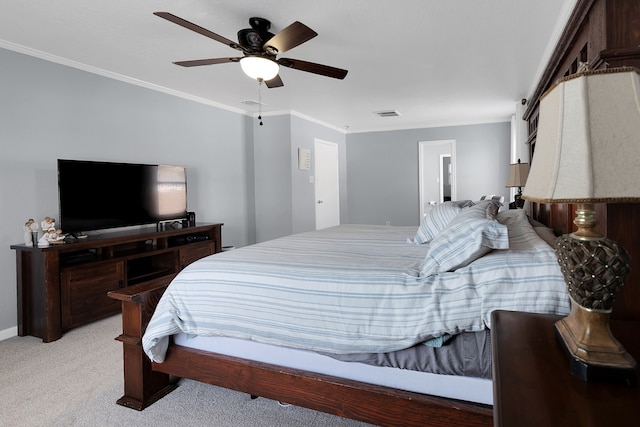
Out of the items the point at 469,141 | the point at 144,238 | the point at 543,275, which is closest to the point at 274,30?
the point at 144,238

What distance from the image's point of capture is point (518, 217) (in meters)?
2.51

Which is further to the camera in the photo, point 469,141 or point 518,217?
point 469,141

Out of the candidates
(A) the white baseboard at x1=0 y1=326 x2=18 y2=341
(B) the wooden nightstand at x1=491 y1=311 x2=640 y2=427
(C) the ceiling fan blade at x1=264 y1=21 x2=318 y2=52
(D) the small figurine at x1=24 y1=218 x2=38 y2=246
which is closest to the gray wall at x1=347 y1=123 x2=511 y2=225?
(C) the ceiling fan blade at x1=264 y1=21 x2=318 y2=52

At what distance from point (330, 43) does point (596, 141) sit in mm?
2682

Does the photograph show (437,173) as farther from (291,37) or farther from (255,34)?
(291,37)

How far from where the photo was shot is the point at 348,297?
153 cm

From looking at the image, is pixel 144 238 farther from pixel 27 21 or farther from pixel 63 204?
pixel 27 21

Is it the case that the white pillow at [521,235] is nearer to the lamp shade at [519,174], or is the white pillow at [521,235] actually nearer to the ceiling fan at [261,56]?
the lamp shade at [519,174]

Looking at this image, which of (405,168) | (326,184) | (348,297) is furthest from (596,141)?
(405,168)

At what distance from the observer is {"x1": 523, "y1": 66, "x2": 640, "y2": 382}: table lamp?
71 cm

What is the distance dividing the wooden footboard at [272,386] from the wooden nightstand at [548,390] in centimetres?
56

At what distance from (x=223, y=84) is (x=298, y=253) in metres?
2.83

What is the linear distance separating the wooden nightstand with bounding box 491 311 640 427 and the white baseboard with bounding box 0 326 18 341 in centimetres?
365

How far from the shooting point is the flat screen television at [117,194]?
3.12 m
